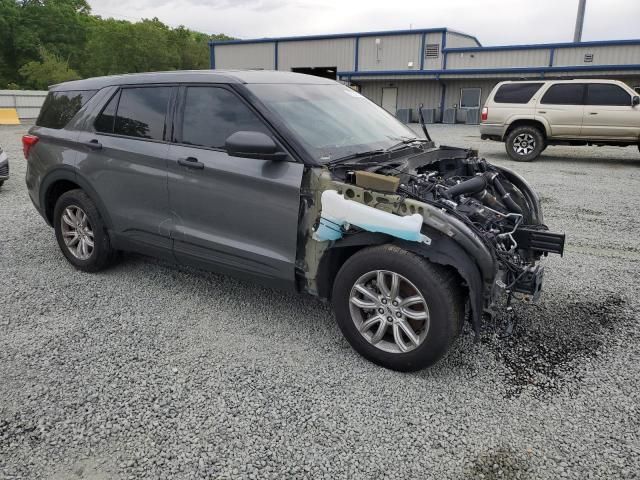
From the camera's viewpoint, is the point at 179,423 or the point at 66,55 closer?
the point at 179,423

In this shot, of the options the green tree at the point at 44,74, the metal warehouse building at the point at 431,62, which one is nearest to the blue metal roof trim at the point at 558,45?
the metal warehouse building at the point at 431,62

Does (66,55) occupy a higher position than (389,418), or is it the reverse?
(66,55)

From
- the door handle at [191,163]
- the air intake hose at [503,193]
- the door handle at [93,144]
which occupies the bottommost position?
the air intake hose at [503,193]

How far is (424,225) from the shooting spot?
301cm

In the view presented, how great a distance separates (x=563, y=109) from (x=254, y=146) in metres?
11.8

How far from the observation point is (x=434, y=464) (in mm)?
2500

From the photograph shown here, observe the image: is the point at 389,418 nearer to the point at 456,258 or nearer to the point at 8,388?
the point at 456,258

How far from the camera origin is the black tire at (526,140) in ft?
42.5

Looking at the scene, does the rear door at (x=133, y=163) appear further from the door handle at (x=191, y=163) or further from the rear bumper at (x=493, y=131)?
the rear bumper at (x=493, y=131)

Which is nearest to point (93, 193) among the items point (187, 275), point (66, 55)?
point (187, 275)

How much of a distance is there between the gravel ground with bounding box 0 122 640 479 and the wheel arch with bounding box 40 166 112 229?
632 mm

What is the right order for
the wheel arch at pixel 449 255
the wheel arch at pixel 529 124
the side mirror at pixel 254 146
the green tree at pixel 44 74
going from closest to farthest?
the wheel arch at pixel 449 255 → the side mirror at pixel 254 146 → the wheel arch at pixel 529 124 → the green tree at pixel 44 74

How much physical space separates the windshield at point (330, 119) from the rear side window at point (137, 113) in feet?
2.87

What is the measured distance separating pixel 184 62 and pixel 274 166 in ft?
240
